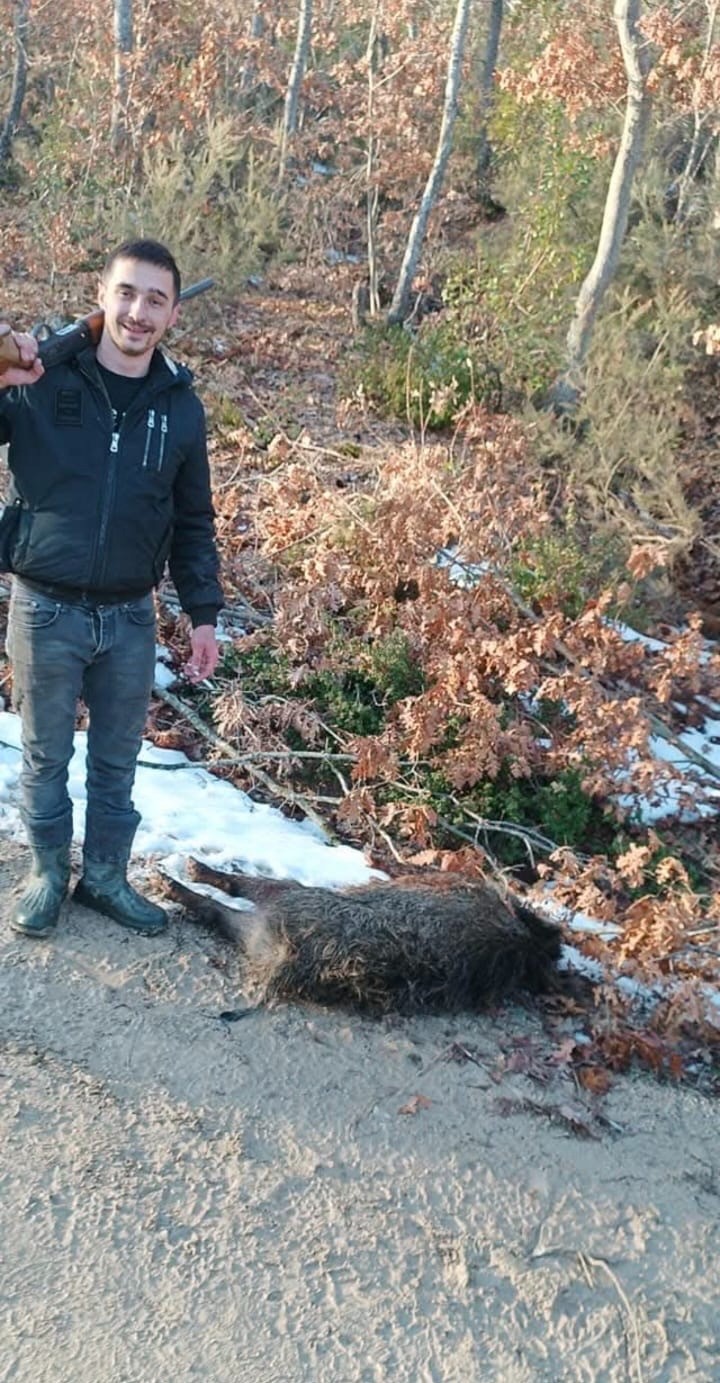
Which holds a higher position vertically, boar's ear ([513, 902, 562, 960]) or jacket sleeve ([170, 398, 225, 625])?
jacket sleeve ([170, 398, 225, 625])

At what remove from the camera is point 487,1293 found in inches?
114

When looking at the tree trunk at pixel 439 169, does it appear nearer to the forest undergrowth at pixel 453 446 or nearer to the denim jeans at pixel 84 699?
the forest undergrowth at pixel 453 446

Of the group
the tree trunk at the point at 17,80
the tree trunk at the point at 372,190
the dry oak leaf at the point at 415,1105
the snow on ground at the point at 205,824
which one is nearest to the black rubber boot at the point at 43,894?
the snow on ground at the point at 205,824

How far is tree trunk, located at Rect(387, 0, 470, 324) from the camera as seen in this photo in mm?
10672

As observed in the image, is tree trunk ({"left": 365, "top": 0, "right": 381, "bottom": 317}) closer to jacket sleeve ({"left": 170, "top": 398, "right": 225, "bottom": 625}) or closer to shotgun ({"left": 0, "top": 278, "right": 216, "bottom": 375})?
jacket sleeve ({"left": 170, "top": 398, "right": 225, "bottom": 625})

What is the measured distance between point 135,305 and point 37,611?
959 mm

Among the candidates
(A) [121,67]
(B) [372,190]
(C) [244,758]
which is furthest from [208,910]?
(B) [372,190]

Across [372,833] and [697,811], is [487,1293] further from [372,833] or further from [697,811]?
[697,811]

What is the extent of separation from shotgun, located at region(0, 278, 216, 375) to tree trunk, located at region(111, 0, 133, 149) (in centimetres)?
1001

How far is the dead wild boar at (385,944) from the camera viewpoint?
382 centimetres

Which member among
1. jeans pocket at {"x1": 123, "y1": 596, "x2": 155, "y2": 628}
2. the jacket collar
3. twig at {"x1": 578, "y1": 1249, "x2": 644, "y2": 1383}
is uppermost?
the jacket collar

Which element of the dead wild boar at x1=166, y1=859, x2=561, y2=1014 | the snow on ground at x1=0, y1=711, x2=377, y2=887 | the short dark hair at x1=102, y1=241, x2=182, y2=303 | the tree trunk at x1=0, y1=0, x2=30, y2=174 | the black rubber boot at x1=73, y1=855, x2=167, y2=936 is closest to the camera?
the short dark hair at x1=102, y1=241, x2=182, y2=303

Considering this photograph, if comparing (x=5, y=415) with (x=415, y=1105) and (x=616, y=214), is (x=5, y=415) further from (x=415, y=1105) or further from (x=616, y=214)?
(x=616, y=214)

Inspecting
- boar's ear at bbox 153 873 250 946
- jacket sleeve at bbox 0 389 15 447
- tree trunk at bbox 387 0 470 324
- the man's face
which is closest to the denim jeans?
boar's ear at bbox 153 873 250 946
